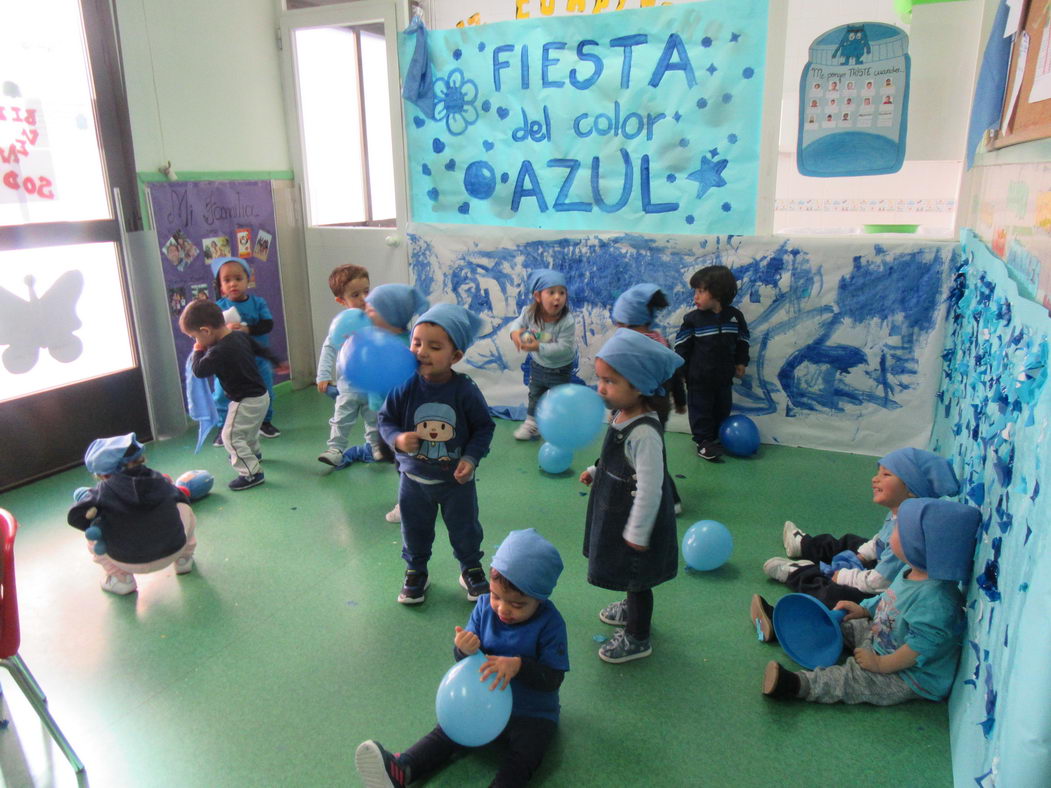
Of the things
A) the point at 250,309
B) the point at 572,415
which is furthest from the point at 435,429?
the point at 250,309

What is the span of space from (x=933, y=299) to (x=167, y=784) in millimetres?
4056

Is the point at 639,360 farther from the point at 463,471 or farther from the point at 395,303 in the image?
the point at 395,303

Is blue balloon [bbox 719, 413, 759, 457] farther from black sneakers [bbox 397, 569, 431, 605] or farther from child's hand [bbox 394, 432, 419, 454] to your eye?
child's hand [bbox 394, 432, 419, 454]

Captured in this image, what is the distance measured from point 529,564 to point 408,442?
80cm

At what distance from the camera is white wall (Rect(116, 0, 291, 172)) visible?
170 inches

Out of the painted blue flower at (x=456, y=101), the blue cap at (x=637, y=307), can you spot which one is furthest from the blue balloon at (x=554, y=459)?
the painted blue flower at (x=456, y=101)

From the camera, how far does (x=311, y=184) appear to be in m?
5.56

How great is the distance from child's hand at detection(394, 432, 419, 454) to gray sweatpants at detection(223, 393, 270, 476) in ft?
5.51

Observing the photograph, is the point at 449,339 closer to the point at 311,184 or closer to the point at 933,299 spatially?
the point at 933,299

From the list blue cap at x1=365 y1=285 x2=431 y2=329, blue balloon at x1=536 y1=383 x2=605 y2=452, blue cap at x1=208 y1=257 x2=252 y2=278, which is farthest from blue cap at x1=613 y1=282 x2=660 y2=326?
blue cap at x1=208 y1=257 x2=252 y2=278

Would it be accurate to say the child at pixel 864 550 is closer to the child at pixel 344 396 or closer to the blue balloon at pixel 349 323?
the blue balloon at pixel 349 323

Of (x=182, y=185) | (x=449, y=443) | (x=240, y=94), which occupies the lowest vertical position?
(x=449, y=443)

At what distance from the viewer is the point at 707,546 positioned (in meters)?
2.89

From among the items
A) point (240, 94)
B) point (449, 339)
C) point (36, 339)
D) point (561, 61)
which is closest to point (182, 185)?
point (240, 94)
